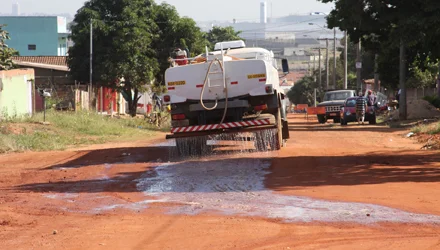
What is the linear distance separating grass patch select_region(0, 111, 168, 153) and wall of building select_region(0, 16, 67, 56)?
4902 cm

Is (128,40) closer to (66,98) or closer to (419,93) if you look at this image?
(66,98)

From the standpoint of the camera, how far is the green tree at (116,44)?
41.7m

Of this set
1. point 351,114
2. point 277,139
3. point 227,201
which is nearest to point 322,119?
point 351,114

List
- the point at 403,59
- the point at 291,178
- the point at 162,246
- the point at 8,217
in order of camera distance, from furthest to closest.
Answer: the point at 403,59
the point at 291,178
the point at 8,217
the point at 162,246

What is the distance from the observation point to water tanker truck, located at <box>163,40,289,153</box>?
A: 60.7ft

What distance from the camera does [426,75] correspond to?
5738 cm

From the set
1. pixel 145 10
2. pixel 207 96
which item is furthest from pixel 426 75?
pixel 207 96

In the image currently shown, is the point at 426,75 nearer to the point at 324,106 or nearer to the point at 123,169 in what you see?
the point at 324,106

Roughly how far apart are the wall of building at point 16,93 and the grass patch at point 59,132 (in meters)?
0.97

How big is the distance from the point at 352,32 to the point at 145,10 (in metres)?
14.8

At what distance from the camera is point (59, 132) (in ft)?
93.9

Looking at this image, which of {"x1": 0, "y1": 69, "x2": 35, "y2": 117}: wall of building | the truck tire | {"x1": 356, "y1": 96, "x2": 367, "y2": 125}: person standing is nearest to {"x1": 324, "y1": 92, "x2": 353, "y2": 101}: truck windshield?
{"x1": 356, "y1": 96, "x2": 367, "y2": 125}: person standing

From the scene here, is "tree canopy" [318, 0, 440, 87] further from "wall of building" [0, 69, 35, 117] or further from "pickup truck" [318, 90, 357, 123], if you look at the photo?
"wall of building" [0, 69, 35, 117]

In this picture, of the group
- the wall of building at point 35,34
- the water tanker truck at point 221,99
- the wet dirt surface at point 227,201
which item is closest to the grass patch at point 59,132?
the wet dirt surface at point 227,201
